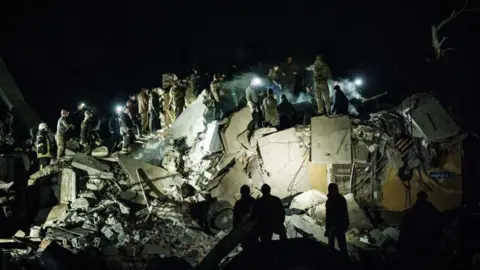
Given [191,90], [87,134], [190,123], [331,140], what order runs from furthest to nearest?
1. [191,90]
2. [87,134]
3. [190,123]
4. [331,140]

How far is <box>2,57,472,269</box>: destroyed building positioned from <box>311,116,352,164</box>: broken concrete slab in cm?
3

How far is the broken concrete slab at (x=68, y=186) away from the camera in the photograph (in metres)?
14.4

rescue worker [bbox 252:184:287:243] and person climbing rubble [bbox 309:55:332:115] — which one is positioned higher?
person climbing rubble [bbox 309:55:332:115]

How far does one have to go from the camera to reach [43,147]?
616 inches

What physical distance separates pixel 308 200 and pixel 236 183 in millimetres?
2471

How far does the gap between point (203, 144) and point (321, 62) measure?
15.5 ft

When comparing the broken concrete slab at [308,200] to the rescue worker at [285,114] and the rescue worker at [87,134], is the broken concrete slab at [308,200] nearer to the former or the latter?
the rescue worker at [285,114]

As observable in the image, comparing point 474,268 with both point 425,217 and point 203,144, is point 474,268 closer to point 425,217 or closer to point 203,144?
point 425,217

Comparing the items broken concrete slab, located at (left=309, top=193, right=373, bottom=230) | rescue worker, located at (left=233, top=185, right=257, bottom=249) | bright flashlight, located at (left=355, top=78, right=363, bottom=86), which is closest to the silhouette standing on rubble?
rescue worker, located at (left=233, top=185, right=257, bottom=249)

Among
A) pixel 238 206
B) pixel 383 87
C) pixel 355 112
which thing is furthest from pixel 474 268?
pixel 383 87

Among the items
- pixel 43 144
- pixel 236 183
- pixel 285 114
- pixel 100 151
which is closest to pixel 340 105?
pixel 285 114

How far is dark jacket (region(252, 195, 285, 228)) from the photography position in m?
7.82

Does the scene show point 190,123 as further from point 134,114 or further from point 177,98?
point 134,114

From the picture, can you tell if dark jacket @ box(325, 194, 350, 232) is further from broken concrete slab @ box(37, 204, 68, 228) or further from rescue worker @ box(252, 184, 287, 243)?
broken concrete slab @ box(37, 204, 68, 228)
